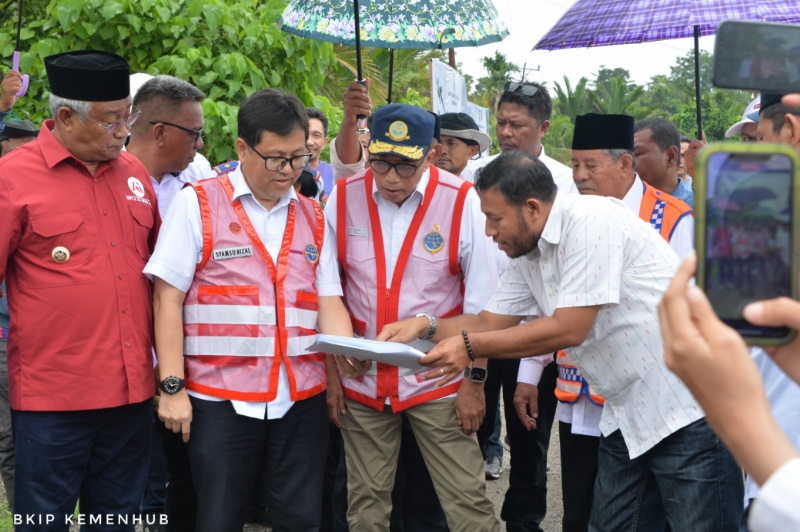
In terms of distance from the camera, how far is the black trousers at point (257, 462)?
3.75m

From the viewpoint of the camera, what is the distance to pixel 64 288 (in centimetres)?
357

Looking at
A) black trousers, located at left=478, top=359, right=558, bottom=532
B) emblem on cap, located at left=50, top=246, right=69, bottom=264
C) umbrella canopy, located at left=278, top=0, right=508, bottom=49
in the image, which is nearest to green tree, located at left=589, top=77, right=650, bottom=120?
umbrella canopy, located at left=278, top=0, right=508, bottom=49

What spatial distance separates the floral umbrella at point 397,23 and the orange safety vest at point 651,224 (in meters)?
1.29

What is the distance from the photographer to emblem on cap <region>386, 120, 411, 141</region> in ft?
13.8

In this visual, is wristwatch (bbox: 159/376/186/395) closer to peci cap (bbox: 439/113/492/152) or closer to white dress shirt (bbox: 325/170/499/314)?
white dress shirt (bbox: 325/170/499/314)

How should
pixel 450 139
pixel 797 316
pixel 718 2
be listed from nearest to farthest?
pixel 797 316 < pixel 718 2 < pixel 450 139

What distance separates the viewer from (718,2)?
14.8ft

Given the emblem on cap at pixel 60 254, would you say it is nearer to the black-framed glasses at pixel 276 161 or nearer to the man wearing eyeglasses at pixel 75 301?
the man wearing eyeglasses at pixel 75 301

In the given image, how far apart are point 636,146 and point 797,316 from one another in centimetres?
462

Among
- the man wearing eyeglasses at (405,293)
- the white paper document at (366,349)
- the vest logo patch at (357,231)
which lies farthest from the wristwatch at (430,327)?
the vest logo patch at (357,231)

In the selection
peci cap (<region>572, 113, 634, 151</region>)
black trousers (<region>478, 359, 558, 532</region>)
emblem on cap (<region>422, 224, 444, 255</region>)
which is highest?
peci cap (<region>572, 113, 634, 151</region>)

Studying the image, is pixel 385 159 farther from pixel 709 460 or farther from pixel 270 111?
pixel 709 460

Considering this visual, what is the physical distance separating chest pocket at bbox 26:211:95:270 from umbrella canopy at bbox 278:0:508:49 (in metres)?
1.99

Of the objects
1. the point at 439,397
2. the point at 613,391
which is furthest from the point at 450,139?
the point at 613,391
